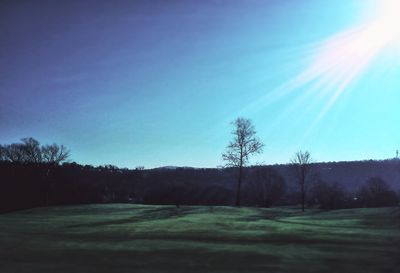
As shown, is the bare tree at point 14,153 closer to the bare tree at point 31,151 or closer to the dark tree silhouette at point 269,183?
the bare tree at point 31,151

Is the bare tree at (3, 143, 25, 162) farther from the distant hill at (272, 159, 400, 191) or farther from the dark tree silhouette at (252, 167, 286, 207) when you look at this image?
the distant hill at (272, 159, 400, 191)

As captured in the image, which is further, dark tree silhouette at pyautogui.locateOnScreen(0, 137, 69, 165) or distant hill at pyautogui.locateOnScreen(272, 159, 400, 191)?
distant hill at pyautogui.locateOnScreen(272, 159, 400, 191)

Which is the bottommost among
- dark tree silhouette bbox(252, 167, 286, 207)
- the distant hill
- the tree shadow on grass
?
the tree shadow on grass

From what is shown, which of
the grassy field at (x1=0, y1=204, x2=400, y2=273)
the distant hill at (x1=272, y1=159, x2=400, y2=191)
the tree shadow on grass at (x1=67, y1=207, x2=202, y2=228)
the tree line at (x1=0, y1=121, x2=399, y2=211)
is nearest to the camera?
the grassy field at (x1=0, y1=204, x2=400, y2=273)

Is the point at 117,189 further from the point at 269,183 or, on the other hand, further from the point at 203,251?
the point at 203,251

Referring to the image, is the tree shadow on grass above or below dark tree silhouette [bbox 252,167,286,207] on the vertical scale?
below

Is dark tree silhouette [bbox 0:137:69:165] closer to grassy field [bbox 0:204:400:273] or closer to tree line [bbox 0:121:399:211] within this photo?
tree line [bbox 0:121:399:211]

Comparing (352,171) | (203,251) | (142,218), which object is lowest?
(203,251)

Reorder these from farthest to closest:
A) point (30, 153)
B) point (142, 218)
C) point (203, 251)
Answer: point (30, 153) → point (142, 218) → point (203, 251)

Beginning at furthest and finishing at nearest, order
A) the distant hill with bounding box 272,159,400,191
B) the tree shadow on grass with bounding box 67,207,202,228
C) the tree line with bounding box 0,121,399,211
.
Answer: the distant hill with bounding box 272,159,400,191
the tree line with bounding box 0,121,399,211
the tree shadow on grass with bounding box 67,207,202,228

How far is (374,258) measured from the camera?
17.4 m

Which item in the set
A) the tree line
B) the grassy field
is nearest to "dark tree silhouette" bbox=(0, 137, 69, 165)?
the tree line

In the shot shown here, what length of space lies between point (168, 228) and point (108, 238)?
597 centimetres

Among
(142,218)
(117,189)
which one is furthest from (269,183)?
(142,218)
